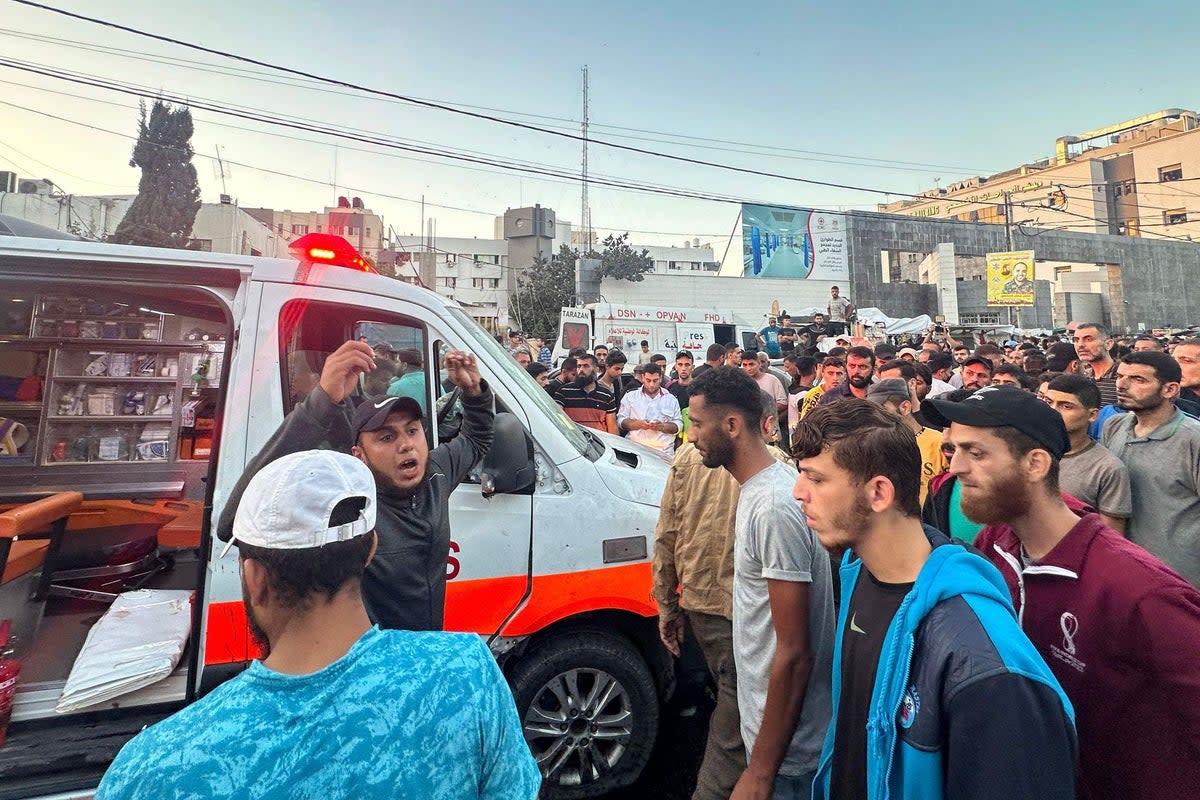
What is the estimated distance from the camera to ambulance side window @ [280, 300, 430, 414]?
9.05 ft

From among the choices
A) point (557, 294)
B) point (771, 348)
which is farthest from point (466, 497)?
point (557, 294)

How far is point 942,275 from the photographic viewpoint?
3005 centimetres

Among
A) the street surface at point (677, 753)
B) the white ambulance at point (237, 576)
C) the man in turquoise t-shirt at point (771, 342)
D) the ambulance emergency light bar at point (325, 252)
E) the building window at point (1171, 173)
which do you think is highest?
the building window at point (1171, 173)

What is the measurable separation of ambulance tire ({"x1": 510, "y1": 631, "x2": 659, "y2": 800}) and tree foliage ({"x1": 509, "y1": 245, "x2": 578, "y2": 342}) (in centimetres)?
2861

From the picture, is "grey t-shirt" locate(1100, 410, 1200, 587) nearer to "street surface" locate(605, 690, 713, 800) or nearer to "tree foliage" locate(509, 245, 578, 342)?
"street surface" locate(605, 690, 713, 800)

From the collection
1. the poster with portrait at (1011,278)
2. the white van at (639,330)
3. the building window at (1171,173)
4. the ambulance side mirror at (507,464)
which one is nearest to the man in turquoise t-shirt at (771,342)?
the white van at (639,330)

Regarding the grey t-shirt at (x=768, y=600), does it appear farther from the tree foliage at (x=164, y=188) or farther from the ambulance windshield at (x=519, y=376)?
the tree foliage at (x=164, y=188)

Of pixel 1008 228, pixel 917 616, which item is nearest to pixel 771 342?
pixel 917 616

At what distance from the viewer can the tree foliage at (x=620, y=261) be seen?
30611mm

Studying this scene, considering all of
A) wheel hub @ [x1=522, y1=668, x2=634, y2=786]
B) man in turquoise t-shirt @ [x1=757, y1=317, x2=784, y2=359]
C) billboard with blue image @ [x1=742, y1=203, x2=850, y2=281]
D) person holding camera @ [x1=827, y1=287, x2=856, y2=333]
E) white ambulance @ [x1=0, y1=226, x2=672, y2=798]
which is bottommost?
wheel hub @ [x1=522, y1=668, x2=634, y2=786]

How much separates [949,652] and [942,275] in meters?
34.0

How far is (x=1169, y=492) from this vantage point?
3.04m

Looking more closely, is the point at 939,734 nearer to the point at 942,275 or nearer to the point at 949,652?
the point at 949,652

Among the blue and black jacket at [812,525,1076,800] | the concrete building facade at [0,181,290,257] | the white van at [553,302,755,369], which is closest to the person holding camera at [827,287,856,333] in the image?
the white van at [553,302,755,369]
